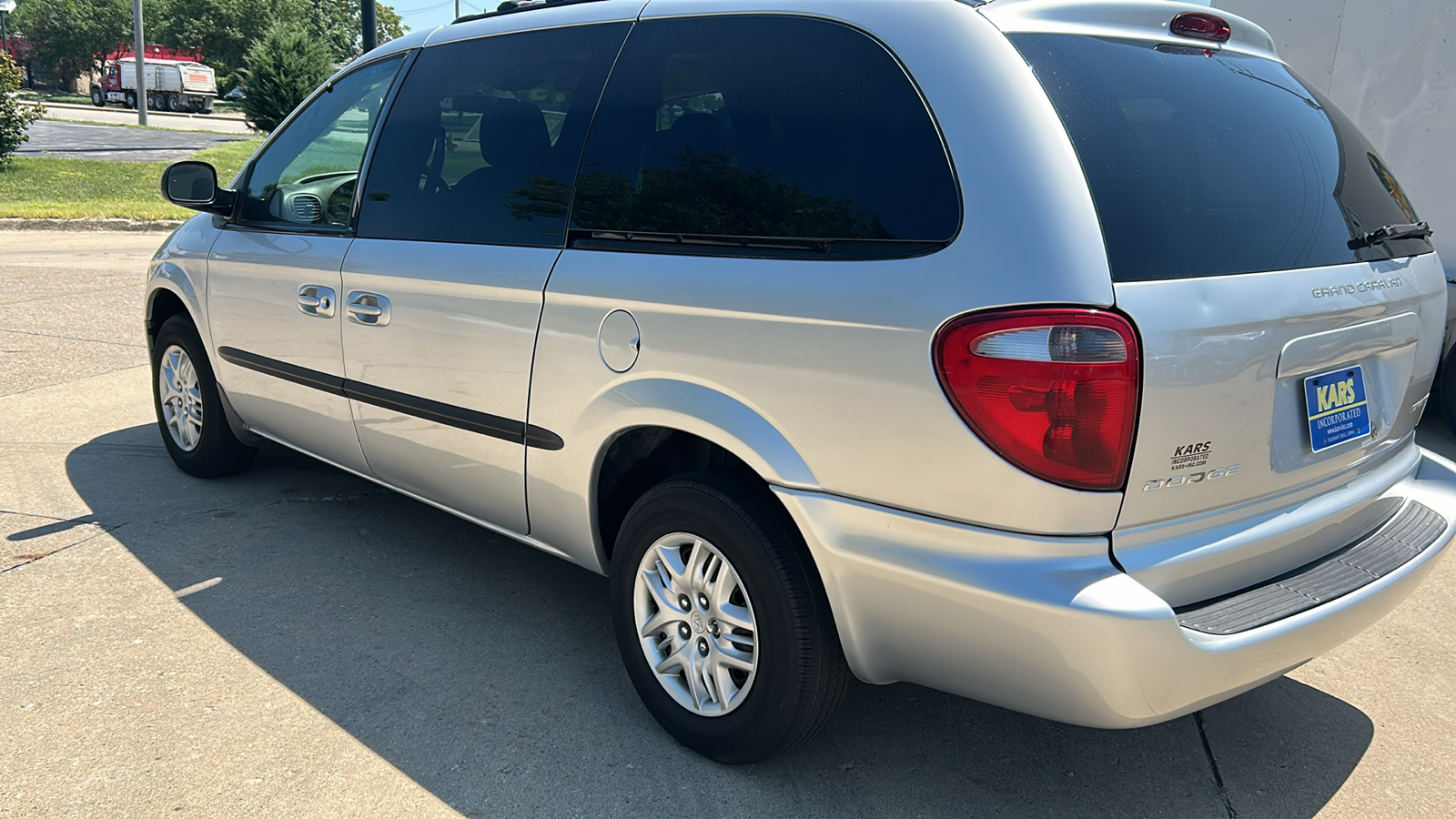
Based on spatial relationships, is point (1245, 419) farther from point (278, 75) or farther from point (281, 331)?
point (278, 75)

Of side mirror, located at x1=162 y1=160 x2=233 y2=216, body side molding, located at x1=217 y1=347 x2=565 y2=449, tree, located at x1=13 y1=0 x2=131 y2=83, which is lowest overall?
body side molding, located at x1=217 y1=347 x2=565 y2=449

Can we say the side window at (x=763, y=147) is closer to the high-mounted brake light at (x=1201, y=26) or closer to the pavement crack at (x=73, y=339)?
the high-mounted brake light at (x=1201, y=26)

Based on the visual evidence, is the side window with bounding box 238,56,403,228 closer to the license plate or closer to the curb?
the license plate

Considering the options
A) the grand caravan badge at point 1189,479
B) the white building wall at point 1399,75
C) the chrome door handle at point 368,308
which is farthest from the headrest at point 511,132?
the white building wall at point 1399,75

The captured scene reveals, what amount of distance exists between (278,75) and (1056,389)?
905 inches

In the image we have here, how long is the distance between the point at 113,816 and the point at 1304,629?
2.68 meters

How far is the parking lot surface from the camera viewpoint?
2613 mm

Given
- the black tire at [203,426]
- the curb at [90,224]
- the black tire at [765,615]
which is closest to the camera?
the black tire at [765,615]

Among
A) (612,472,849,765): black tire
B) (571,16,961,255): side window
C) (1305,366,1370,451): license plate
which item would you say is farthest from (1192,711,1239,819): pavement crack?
(571,16,961,255): side window

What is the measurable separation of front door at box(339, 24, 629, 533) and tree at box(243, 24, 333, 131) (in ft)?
66.1

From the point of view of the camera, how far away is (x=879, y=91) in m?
2.36

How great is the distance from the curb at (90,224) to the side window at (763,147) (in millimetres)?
13490

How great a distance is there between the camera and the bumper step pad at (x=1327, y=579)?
2.21 meters

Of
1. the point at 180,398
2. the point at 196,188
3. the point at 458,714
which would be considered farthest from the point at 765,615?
the point at 180,398
